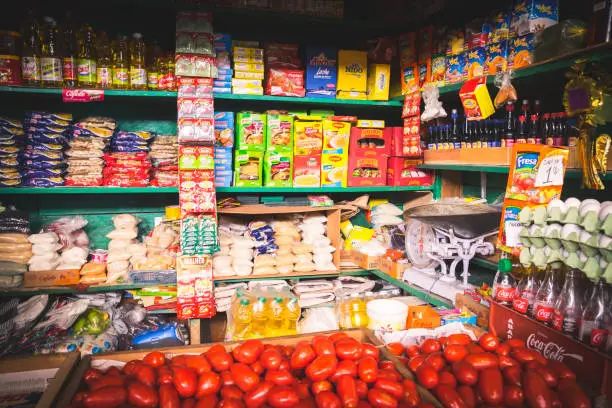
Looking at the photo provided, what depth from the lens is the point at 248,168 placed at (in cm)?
298

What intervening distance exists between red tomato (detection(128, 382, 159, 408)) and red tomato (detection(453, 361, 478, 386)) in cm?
106

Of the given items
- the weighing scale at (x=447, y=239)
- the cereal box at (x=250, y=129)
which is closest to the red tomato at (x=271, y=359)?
the weighing scale at (x=447, y=239)

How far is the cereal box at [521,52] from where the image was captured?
2.14 meters

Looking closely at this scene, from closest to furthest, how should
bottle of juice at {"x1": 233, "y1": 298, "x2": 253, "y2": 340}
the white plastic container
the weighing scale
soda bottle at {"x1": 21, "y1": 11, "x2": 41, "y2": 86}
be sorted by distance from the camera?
1. the white plastic container
2. the weighing scale
3. bottle of juice at {"x1": 233, "y1": 298, "x2": 253, "y2": 340}
4. soda bottle at {"x1": 21, "y1": 11, "x2": 41, "y2": 86}

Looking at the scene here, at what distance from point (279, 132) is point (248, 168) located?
35 cm

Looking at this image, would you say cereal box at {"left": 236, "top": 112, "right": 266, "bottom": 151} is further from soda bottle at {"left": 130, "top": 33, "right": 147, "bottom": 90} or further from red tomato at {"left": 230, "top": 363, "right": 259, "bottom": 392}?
red tomato at {"left": 230, "top": 363, "right": 259, "bottom": 392}

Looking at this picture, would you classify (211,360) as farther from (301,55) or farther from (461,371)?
(301,55)

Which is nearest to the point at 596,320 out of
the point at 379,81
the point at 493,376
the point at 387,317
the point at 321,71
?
the point at 493,376

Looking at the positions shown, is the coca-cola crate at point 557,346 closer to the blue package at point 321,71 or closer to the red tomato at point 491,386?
the red tomato at point 491,386

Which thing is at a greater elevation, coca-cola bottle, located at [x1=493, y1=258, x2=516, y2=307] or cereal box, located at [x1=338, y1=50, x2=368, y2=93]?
cereal box, located at [x1=338, y1=50, x2=368, y2=93]

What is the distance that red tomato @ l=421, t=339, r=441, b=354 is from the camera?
1.72 metres

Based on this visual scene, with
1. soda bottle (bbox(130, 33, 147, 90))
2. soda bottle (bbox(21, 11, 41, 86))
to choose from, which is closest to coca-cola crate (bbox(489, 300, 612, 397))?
soda bottle (bbox(130, 33, 147, 90))

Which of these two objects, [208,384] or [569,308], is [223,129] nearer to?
[208,384]

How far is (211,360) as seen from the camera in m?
1.55
